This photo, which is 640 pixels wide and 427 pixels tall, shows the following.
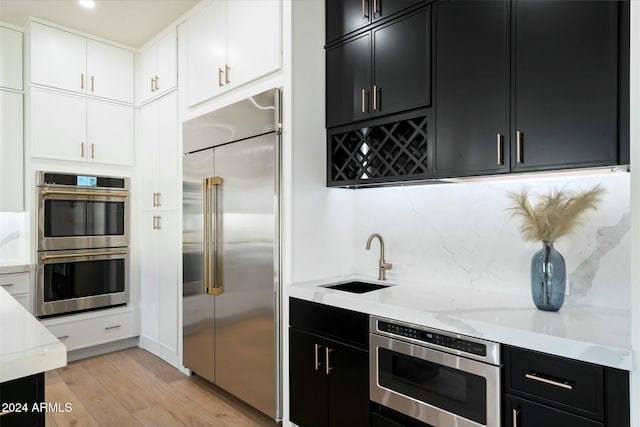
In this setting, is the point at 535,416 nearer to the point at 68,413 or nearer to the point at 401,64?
the point at 401,64

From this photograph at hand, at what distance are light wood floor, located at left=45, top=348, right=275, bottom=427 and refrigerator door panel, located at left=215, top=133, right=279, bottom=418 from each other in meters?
0.16

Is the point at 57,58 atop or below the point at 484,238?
atop

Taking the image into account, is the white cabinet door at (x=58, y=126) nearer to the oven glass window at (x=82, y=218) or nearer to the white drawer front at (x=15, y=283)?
the oven glass window at (x=82, y=218)

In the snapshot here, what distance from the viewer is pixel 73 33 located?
11.6 feet

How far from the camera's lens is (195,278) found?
9.95 ft

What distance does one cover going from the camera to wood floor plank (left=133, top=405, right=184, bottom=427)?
248 centimetres

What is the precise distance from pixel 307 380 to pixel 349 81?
1.74 meters

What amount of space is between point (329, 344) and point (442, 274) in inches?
30.3

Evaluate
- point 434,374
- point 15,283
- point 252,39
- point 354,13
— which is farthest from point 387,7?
point 15,283

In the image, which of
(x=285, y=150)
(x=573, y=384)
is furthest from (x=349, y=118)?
(x=573, y=384)

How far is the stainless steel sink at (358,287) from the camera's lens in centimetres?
234

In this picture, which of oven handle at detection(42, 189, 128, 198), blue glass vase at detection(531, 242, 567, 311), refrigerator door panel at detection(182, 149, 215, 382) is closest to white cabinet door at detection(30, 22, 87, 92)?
oven handle at detection(42, 189, 128, 198)

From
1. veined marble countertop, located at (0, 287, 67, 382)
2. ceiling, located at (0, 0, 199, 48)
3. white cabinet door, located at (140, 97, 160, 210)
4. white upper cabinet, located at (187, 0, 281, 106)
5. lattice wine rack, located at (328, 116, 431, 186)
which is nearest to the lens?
veined marble countertop, located at (0, 287, 67, 382)

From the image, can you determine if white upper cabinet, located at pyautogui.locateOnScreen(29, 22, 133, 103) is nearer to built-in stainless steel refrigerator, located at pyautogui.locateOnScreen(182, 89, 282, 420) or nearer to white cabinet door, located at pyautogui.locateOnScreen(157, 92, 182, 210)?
white cabinet door, located at pyautogui.locateOnScreen(157, 92, 182, 210)
